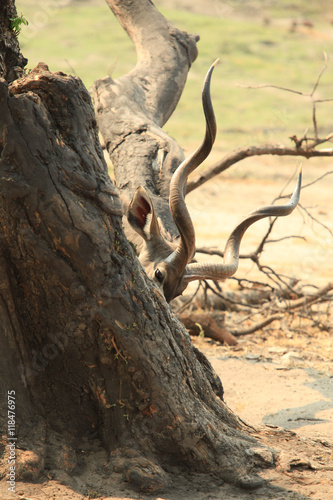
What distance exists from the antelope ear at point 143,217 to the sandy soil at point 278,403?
1.44 metres

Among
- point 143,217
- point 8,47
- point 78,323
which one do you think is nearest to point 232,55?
point 143,217

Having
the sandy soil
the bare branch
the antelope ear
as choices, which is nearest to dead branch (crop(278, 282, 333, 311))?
the sandy soil

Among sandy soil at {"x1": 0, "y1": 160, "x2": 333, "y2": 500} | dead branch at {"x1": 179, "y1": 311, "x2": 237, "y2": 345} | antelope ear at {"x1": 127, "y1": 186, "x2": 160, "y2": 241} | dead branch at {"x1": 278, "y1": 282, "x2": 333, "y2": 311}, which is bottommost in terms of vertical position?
sandy soil at {"x1": 0, "y1": 160, "x2": 333, "y2": 500}

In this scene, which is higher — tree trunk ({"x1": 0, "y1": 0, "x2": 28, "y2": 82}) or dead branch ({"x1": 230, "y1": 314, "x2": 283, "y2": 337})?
tree trunk ({"x1": 0, "y1": 0, "x2": 28, "y2": 82})

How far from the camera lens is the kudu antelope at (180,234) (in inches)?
135

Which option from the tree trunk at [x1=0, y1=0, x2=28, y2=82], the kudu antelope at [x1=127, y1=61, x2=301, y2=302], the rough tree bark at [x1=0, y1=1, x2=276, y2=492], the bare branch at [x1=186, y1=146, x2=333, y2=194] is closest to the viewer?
the rough tree bark at [x1=0, y1=1, x2=276, y2=492]

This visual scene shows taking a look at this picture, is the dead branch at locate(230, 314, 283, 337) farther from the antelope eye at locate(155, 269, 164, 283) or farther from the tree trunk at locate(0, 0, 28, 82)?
the tree trunk at locate(0, 0, 28, 82)

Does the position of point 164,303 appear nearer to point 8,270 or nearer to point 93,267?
point 93,267

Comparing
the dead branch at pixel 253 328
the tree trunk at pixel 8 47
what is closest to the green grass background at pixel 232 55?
the dead branch at pixel 253 328

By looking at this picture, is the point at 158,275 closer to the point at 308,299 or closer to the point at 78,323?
the point at 78,323

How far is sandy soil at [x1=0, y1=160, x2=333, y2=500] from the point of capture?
2883 millimetres

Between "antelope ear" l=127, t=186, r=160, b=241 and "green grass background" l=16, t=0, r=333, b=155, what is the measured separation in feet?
47.2

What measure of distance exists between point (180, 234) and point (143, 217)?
0.49 metres

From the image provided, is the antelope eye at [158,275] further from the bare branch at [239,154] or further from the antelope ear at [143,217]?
the bare branch at [239,154]
